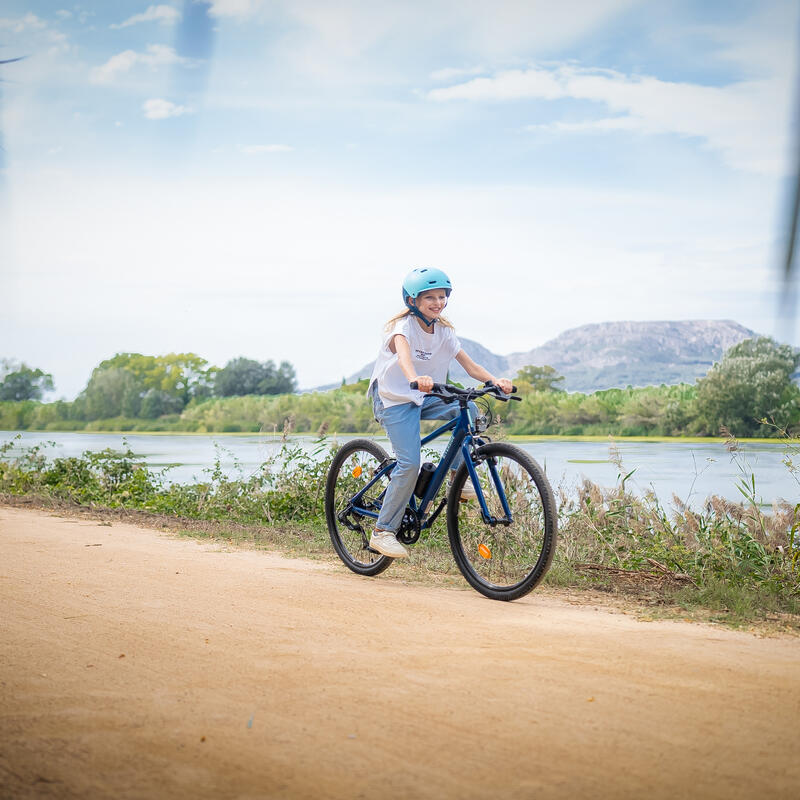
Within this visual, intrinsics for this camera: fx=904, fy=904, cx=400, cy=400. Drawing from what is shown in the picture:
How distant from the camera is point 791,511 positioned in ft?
23.9

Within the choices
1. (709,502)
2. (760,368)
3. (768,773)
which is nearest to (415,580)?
(709,502)

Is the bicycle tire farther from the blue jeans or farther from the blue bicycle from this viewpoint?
the blue jeans

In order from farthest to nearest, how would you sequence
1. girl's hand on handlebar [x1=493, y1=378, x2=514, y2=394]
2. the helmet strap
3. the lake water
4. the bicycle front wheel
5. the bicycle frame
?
the lake water → the helmet strap → girl's hand on handlebar [x1=493, y1=378, x2=514, y2=394] → the bicycle frame → the bicycle front wheel

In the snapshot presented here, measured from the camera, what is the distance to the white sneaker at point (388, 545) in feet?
20.2

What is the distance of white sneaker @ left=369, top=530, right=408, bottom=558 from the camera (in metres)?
6.17

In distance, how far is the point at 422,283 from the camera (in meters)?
6.06

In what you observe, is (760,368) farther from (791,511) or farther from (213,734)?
(213,734)

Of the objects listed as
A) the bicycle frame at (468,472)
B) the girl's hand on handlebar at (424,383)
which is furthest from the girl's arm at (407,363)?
the bicycle frame at (468,472)

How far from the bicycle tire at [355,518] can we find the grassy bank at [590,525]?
47 centimetres

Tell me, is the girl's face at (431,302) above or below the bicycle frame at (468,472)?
above

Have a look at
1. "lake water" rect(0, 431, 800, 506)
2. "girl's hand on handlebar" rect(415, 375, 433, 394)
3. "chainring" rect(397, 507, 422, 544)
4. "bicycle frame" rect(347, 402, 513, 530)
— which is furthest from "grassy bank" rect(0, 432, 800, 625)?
"girl's hand on handlebar" rect(415, 375, 433, 394)

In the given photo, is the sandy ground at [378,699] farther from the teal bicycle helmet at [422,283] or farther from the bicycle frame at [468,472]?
the teal bicycle helmet at [422,283]

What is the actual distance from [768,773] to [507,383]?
342 cm

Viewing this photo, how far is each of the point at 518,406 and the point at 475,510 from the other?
16.9 feet
